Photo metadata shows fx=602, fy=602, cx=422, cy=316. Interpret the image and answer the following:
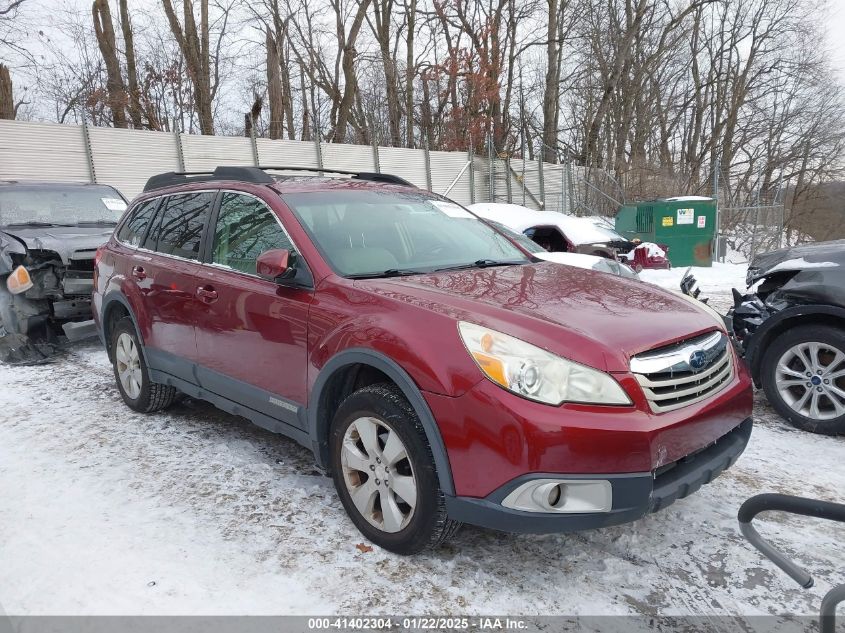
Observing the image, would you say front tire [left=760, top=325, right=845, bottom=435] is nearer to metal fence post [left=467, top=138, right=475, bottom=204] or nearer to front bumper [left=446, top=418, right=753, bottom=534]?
front bumper [left=446, top=418, right=753, bottom=534]

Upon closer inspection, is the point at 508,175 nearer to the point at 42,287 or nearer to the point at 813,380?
the point at 42,287

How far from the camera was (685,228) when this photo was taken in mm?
14016

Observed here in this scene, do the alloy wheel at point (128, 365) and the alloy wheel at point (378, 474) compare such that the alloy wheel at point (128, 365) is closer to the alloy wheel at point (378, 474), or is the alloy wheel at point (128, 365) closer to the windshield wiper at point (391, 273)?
the windshield wiper at point (391, 273)

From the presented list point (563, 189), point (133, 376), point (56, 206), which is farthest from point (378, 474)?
point (563, 189)

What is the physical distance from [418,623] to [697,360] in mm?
1535

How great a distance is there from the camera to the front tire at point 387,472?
8.02 ft

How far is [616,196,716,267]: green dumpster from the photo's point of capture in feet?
45.8

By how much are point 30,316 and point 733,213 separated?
18165 mm

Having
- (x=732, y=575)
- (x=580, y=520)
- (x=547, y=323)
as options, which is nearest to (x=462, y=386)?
(x=547, y=323)

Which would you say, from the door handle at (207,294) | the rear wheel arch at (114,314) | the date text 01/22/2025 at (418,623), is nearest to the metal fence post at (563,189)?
the rear wheel arch at (114,314)

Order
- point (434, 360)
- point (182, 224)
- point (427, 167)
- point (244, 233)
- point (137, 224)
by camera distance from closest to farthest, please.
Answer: point (434, 360)
point (244, 233)
point (182, 224)
point (137, 224)
point (427, 167)

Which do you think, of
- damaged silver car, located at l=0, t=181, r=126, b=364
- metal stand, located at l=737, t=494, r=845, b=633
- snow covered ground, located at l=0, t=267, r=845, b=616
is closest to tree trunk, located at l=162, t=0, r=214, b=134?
damaged silver car, located at l=0, t=181, r=126, b=364

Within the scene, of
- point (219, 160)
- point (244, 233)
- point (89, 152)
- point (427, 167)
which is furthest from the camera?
point (427, 167)

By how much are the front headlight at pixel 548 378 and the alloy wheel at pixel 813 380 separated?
252cm
